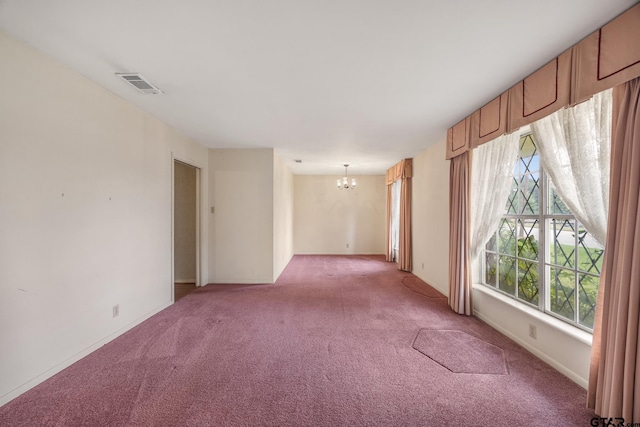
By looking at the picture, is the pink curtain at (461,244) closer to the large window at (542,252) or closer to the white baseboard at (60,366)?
the large window at (542,252)

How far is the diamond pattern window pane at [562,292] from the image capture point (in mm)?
2199

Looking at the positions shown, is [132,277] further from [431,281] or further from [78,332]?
[431,281]

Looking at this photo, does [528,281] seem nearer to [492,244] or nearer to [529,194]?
[492,244]

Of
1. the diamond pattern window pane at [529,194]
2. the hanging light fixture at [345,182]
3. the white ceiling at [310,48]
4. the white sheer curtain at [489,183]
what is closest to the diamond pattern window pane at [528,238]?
the diamond pattern window pane at [529,194]

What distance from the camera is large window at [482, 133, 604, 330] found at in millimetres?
2095

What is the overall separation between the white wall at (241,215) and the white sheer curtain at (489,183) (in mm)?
3260

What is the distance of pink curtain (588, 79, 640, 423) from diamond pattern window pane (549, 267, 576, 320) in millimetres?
689

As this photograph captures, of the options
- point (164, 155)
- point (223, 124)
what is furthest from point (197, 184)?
point (223, 124)

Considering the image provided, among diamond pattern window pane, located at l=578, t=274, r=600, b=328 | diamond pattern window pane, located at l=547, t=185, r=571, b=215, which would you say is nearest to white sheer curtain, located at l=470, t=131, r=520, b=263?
diamond pattern window pane, located at l=547, t=185, r=571, b=215

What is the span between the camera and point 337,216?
8.06 m

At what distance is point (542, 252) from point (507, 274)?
619 mm

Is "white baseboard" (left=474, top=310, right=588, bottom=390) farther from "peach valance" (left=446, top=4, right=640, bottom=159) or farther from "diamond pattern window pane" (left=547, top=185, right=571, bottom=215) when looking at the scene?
"peach valance" (left=446, top=4, right=640, bottom=159)

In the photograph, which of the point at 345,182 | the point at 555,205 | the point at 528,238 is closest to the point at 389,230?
the point at 345,182

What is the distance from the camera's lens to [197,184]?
4.56 meters
